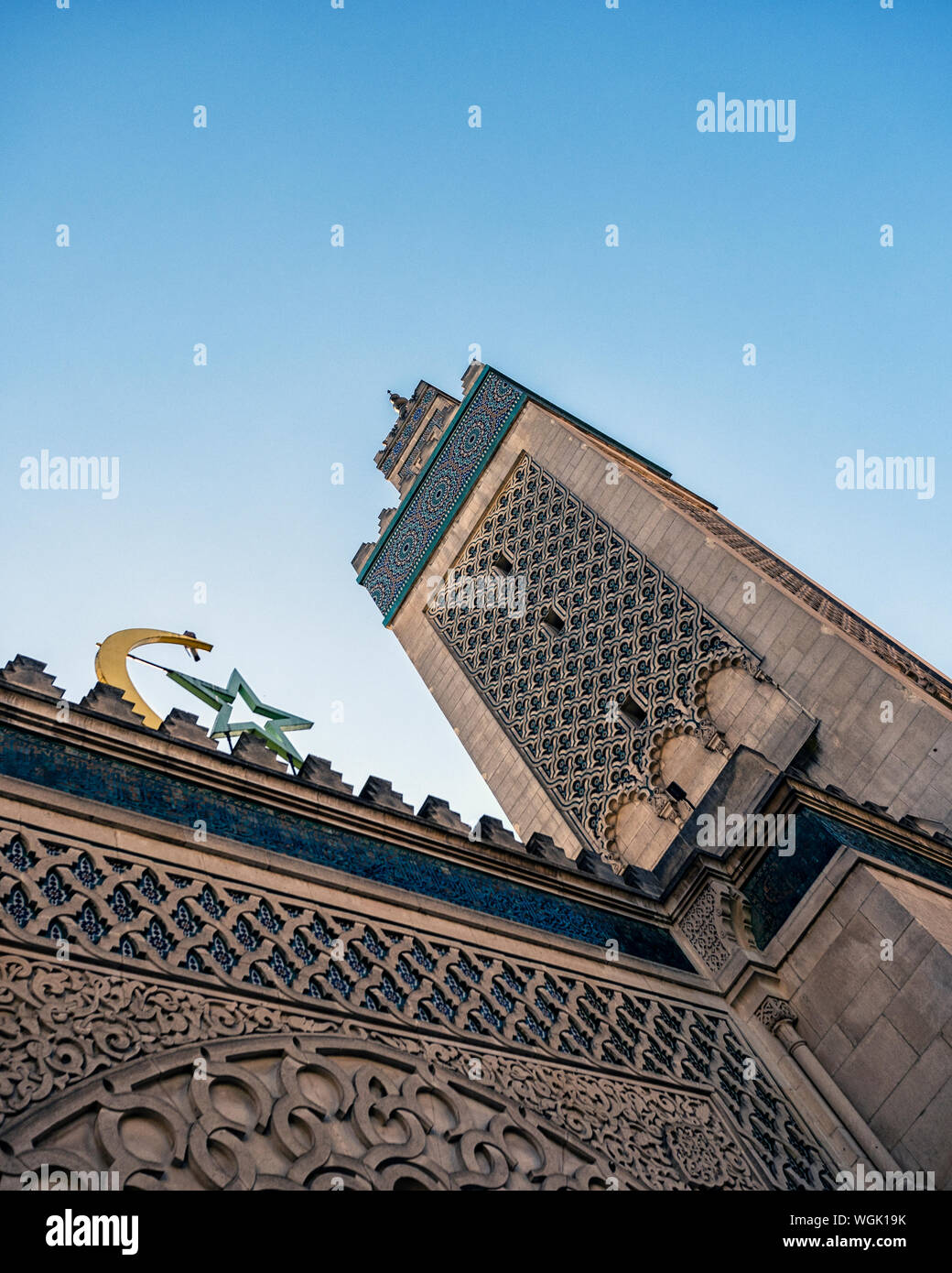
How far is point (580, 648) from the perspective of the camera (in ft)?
30.8

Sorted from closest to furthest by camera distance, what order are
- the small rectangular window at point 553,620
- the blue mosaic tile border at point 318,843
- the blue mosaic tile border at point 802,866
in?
the blue mosaic tile border at point 318,843
the blue mosaic tile border at point 802,866
the small rectangular window at point 553,620

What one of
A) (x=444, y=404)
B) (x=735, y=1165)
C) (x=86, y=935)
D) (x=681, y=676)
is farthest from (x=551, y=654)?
(x=86, y=935)

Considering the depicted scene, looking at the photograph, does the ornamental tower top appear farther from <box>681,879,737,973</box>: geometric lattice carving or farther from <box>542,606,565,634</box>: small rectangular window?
<box>681,879,737,973</box>: geometric lattice carving

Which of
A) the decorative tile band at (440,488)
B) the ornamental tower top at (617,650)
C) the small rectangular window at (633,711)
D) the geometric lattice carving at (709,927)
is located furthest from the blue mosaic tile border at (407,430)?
the geometric lattice carving at (709,927)

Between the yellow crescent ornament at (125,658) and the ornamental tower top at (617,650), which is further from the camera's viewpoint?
the ornamental tower top at (617,650)

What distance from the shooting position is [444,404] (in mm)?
13203

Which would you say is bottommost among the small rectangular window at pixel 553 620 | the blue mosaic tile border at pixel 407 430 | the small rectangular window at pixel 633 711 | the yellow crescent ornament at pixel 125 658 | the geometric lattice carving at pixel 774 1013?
the yellow crescent ornament at pixel 125 658

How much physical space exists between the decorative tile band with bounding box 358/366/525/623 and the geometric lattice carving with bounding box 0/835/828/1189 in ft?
23.3

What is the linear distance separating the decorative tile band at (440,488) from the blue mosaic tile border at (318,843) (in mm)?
6473

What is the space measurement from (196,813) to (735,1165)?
2.63 metres

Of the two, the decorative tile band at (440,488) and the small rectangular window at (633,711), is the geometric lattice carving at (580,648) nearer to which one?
the small rectangular window at (633,711)

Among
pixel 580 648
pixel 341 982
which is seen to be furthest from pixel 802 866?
pixel 580 648

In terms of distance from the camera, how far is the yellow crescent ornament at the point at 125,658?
5562mm

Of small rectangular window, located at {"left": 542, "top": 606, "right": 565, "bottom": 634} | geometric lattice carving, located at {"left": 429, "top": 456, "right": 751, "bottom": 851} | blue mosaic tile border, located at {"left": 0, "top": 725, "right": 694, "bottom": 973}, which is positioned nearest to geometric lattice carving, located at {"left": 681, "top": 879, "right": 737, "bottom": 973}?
blue mosaic tile border, located at {"left": 0, "top": 725, "right": 694, "bottom": 973}
